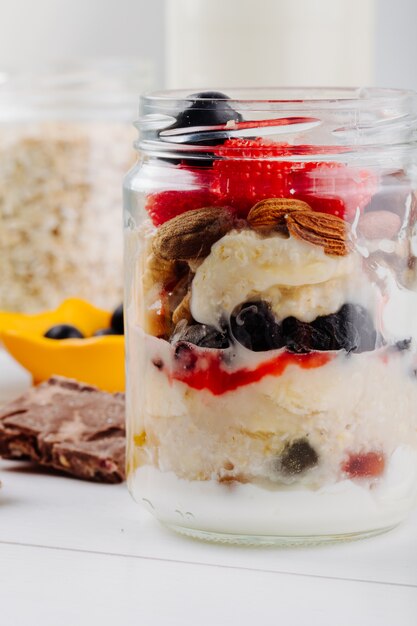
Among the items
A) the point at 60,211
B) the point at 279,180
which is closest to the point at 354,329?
the point at 279,180

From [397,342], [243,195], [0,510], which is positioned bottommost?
[0,510]

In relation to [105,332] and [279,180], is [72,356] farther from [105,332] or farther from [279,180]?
[279,180]

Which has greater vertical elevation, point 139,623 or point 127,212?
point 127,212

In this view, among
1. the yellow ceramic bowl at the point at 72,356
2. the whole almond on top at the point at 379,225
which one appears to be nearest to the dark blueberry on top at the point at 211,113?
the whole almond on top at the point at 379,225

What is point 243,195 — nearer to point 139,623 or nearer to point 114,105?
point 139,623

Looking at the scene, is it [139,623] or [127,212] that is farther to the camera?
[127,212]

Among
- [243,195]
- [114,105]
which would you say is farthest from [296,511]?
[114,105]
